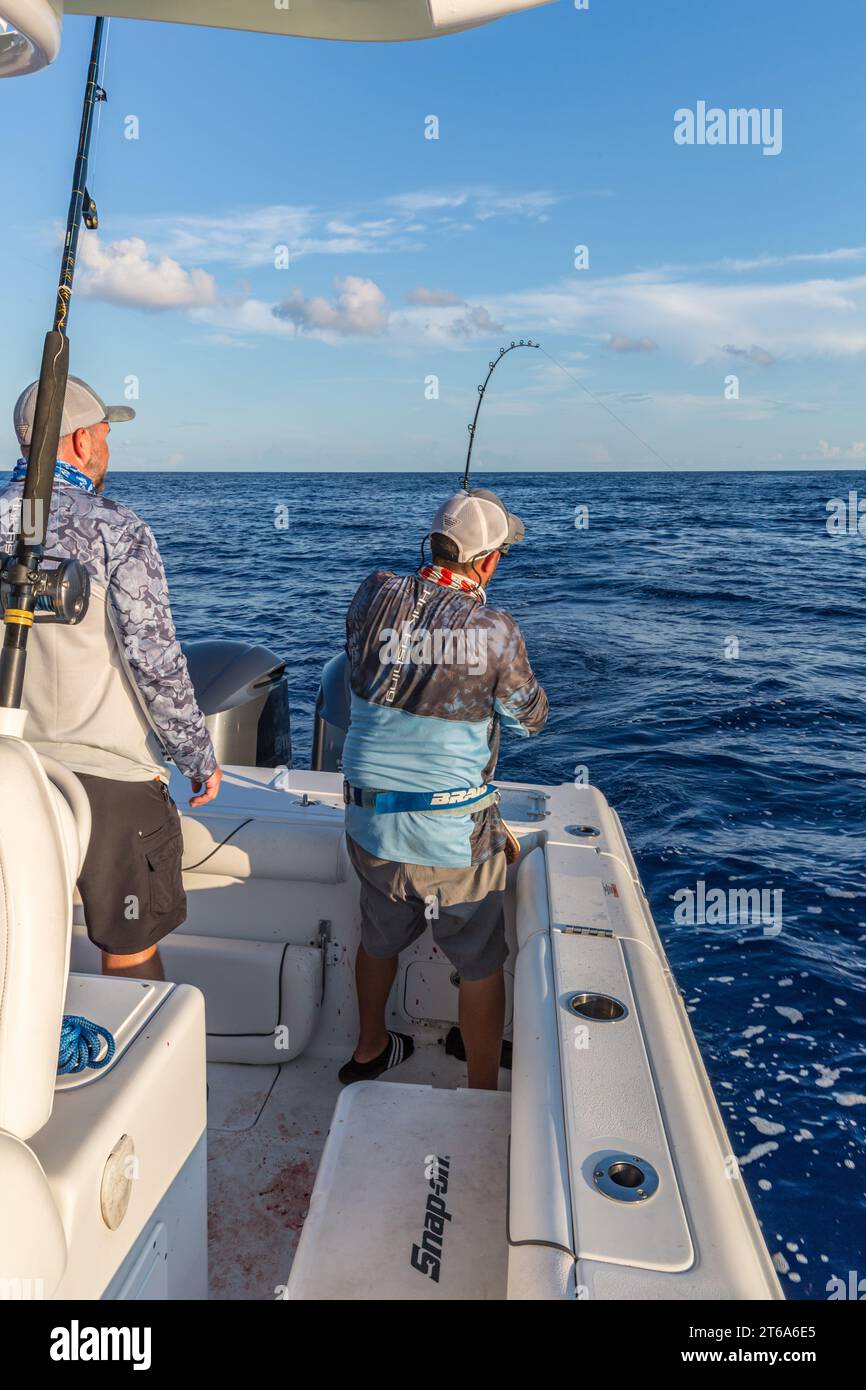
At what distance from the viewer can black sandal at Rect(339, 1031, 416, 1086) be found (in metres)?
2.70

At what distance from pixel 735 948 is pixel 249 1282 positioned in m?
3.52

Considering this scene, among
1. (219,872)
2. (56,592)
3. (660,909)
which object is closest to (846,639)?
(660,909)

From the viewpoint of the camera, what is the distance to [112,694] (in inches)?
83.2

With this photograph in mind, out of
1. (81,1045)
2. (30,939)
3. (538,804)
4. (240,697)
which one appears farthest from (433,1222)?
(240,697)

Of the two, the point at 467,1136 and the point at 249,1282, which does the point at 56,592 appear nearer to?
the point at 467,1136

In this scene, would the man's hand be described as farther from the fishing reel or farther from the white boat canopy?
the white boat canopy

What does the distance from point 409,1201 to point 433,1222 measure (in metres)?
0.06

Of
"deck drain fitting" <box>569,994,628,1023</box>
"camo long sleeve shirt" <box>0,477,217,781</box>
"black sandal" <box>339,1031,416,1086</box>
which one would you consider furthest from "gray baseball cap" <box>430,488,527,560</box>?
"black sandal" <box>339,1031,416,1086</box>

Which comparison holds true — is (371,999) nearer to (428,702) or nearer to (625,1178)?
(428,702)

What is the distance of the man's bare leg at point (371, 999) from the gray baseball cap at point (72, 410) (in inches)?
57.2

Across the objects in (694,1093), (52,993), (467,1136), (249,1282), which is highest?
(52,993)

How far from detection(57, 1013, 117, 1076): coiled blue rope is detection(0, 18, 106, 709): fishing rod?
0.53 m

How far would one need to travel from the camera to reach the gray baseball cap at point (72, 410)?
81.0 inches
